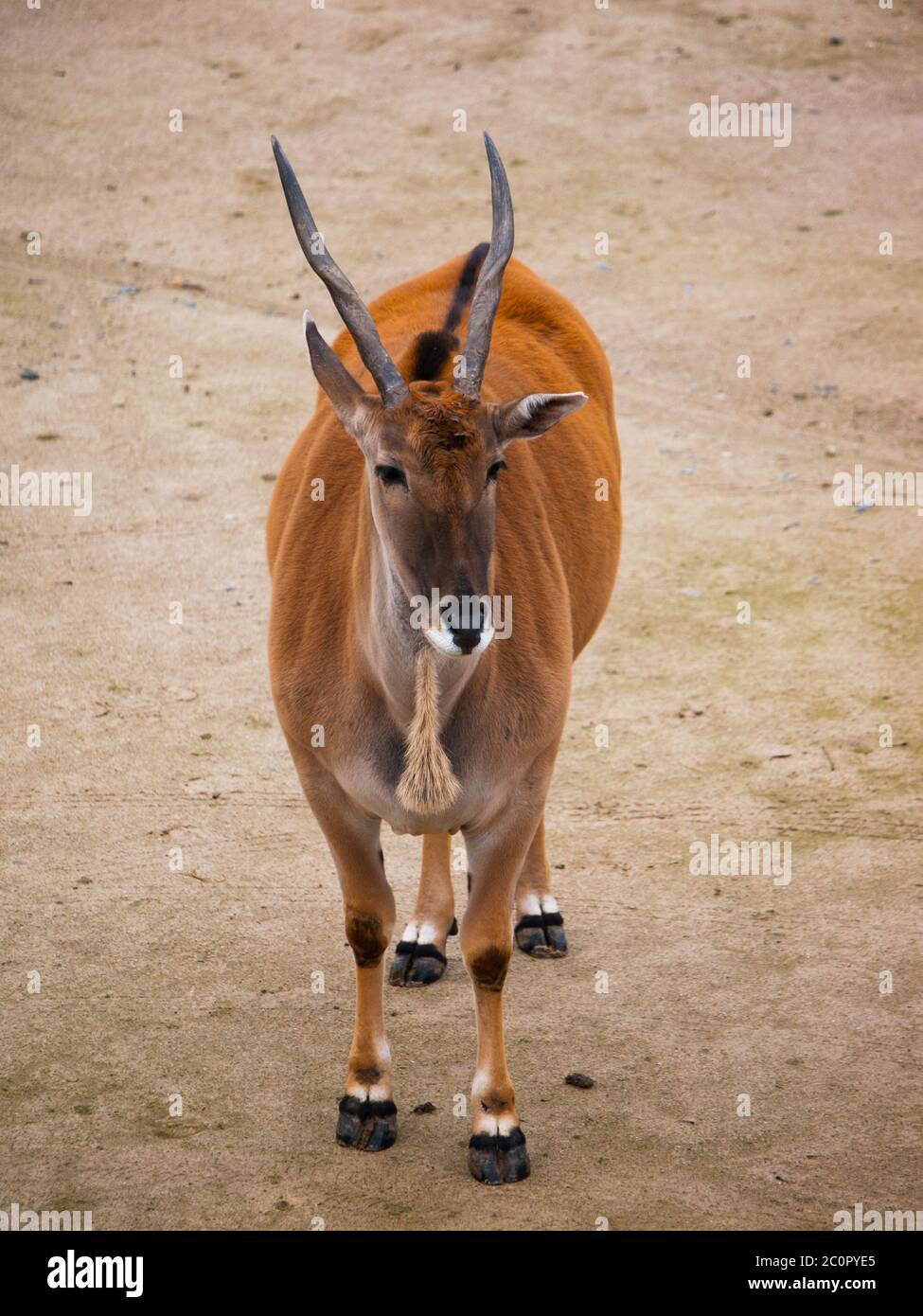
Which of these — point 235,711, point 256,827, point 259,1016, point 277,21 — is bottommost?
point 259,1016

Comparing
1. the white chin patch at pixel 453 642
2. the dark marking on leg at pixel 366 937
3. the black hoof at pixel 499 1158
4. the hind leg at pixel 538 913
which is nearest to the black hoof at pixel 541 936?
the hind leg at pixel 538 913

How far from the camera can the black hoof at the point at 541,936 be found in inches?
203

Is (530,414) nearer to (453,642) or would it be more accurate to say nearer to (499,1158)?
(453,642)

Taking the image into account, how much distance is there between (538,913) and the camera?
5199 millimetres

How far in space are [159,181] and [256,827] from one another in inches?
325

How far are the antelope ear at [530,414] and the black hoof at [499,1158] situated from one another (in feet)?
6.09

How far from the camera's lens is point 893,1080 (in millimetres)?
4434

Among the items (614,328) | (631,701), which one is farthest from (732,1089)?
(614,328)

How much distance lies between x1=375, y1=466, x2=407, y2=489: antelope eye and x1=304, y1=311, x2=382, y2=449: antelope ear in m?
0.14

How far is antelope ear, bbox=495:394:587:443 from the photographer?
3646 millimetres

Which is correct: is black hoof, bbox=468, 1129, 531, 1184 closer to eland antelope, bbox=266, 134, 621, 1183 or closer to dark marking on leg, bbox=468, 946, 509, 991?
eland antelope, bbox=266, 134, 621, 1183

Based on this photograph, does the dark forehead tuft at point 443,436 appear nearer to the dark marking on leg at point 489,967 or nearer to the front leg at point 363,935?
the front leg at point 363,935

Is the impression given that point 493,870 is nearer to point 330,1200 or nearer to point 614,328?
point 330,1200

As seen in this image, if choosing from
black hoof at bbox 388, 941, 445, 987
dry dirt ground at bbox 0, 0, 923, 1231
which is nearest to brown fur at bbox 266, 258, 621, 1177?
dry dirt ground at bbox 0, 0, 923, 1231
